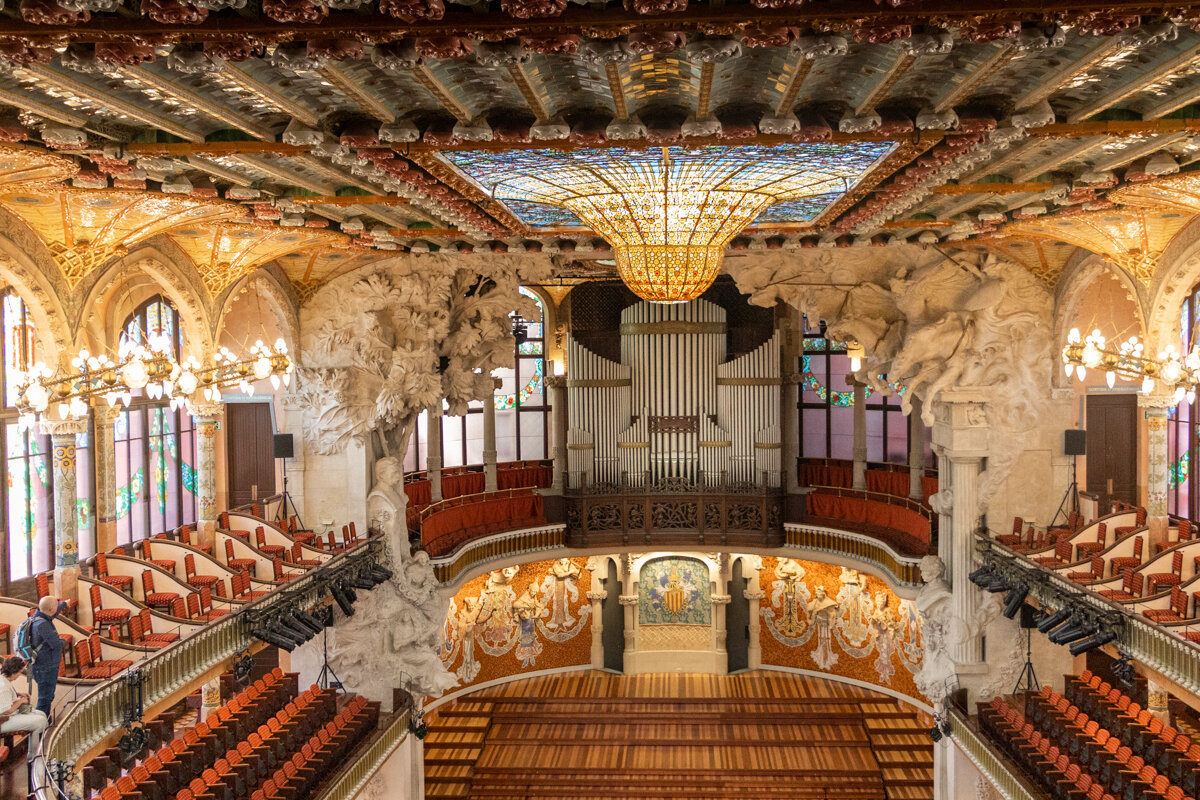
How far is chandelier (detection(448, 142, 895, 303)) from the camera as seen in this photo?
8602 millimetres

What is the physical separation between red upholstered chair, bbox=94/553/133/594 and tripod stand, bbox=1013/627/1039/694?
1298 cm

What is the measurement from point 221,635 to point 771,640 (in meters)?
13.8

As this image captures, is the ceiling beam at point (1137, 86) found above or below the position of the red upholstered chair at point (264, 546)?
above

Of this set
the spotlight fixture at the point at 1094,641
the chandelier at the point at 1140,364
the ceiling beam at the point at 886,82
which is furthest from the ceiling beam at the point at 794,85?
the spotlight fixture at the point at 1094,641

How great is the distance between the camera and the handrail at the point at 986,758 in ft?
43.1

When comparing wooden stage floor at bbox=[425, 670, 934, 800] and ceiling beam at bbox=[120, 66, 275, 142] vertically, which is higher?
ceiling beam at bbox=[120, 66, 275, 142]

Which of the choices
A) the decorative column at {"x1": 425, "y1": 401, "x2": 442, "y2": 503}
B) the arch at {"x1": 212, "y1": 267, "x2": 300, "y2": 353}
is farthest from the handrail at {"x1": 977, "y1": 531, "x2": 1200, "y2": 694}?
the arch at {"x1": 212, "y1": 267, "x2": 300, "y2": 353}

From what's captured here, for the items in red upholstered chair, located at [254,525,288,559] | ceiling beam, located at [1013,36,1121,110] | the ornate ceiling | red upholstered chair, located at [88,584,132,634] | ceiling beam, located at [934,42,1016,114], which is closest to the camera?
the ornate ceiling

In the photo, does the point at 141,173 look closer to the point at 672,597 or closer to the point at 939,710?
the point at 939,710

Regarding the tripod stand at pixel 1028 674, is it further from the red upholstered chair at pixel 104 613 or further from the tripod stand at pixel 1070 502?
the red upholstered chair at pixel 104 613

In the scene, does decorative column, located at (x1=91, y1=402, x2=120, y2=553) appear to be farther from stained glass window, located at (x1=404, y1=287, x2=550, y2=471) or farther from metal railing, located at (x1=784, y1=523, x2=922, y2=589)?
metal railing, located at (x1=784, y1=523, x2=922, y2=589)

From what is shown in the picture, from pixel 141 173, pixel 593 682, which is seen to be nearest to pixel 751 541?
pixel 593 682

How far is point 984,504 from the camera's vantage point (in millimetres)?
16609

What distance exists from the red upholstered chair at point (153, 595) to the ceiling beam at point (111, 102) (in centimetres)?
765
